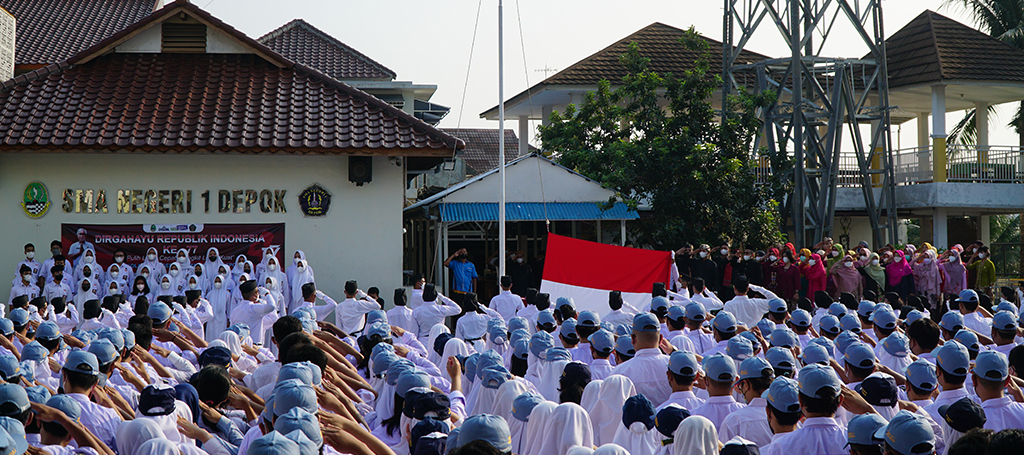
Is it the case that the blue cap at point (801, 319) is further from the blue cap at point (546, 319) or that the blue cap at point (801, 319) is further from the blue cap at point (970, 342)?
the blue cap at point (546, 319)

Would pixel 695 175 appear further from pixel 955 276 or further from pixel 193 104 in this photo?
pixel 193 104

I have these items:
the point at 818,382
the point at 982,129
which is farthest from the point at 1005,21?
the point at 818,382

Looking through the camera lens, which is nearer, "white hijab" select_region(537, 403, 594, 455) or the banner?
"white hijab" select_region(537, 403, 594, 455)

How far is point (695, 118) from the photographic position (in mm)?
19016

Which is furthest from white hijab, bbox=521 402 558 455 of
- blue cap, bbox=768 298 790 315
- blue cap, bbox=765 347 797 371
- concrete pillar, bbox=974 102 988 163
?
concrete pillar, bbox=974 102 988 163

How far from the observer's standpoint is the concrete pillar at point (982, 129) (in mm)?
22609

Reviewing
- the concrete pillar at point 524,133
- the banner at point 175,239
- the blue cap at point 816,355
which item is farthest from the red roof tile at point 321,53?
the blue cap at point 816,355

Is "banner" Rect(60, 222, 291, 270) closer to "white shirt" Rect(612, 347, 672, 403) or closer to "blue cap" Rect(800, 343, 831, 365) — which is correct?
"white shirt" Rect(612, 347, 672, 403)

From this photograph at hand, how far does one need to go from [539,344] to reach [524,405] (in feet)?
6.51

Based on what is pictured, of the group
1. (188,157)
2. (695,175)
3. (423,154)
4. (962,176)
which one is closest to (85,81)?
(188,157)

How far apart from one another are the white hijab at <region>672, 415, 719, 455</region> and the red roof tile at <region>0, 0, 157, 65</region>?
23.4m

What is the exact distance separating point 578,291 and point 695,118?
746 cm

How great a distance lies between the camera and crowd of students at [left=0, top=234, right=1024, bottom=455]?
4469 mm

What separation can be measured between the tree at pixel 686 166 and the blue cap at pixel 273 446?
1366 cm
